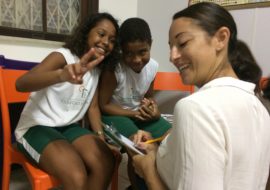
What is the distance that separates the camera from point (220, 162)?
53cm

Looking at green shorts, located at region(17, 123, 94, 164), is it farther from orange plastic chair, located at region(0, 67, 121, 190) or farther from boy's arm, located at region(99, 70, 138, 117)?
boy's arm, located at region(99, 70, 138, 117)

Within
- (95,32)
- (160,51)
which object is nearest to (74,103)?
(95,32)

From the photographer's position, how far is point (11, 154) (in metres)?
1.12

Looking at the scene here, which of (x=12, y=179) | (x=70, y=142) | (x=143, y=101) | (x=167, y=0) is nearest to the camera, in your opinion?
(x=70, y=142)

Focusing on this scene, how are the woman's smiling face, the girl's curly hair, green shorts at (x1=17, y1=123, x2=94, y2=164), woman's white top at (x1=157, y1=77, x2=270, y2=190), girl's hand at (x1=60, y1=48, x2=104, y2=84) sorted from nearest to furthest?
1. woman's white top at (x1=157, y1=77, x2=270, y2=190)
2. the woman's smiling face
3. girl's hand at (x1=60, y1=48, x2=104, y2=84)
4. green shorts at (x1=17, y1=123, x2=94, y2=164)
5. the girl's curly hair

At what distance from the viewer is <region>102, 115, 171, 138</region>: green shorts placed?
4.29ft

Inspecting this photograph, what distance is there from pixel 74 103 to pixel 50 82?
9.9 inches

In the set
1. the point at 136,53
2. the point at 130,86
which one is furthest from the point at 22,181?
the point at 136,53

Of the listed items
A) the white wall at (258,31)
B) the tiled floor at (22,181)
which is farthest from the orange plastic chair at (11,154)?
the white wall at (258,31)

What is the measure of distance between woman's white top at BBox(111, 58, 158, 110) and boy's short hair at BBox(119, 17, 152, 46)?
0.15 meters

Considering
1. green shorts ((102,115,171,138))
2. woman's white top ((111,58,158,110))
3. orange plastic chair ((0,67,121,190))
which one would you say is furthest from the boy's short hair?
orange plastic chair ((0,67,121,190))

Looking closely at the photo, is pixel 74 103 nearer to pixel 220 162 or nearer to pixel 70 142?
pixel 70 142

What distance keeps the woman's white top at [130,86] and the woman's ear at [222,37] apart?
0.85m

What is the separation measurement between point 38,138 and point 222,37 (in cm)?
78
